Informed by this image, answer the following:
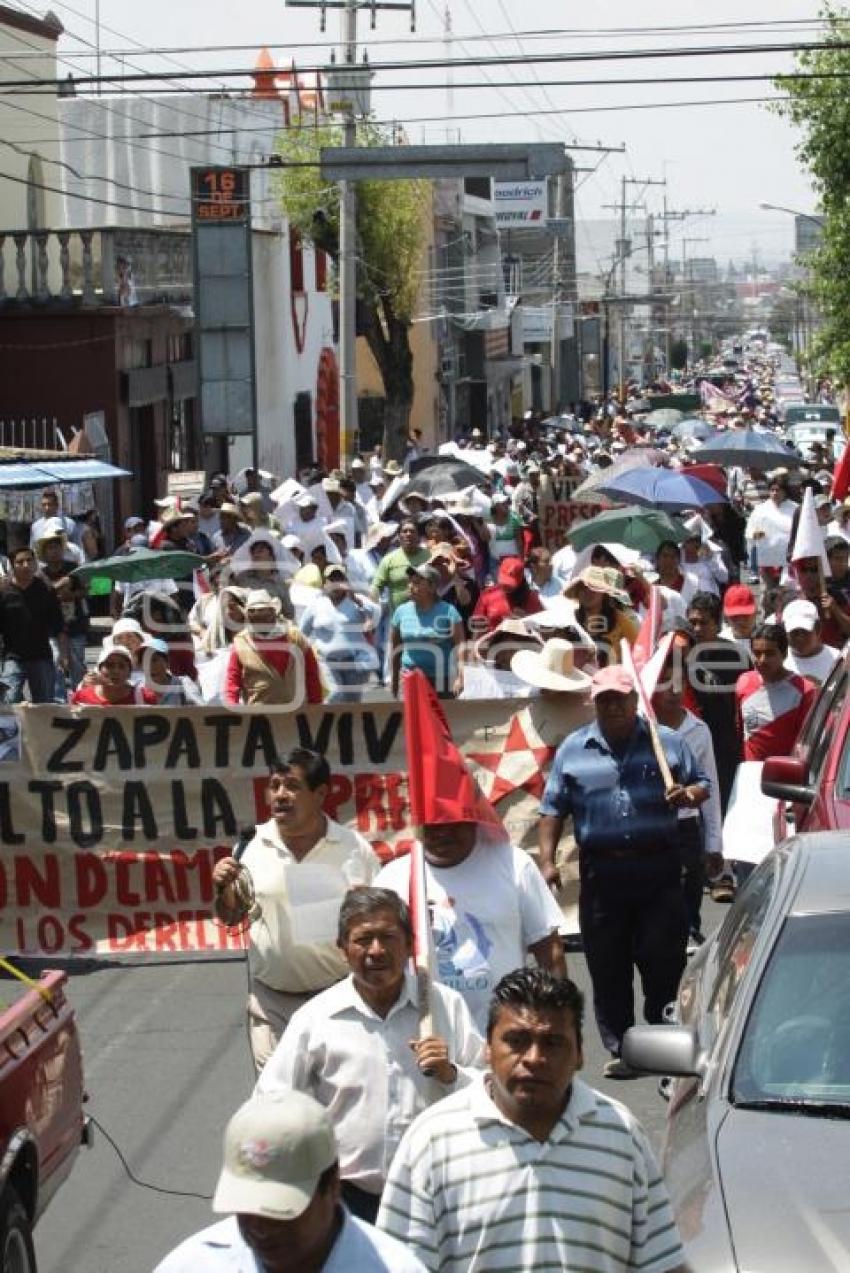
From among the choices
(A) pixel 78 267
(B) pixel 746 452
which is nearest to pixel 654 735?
(B) pixel 746 452

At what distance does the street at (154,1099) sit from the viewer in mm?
7723

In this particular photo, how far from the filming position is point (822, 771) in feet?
30.3

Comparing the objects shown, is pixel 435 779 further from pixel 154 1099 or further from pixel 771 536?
pixel 771 536

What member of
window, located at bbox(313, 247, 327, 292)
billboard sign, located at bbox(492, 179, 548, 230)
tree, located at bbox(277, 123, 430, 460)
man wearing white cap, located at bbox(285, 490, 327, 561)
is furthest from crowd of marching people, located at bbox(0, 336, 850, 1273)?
billboard sign, located at bbox(492, 179, 548, 230)

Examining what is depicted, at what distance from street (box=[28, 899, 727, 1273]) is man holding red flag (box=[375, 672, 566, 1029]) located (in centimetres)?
151

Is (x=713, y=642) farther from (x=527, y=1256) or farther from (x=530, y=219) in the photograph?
(x=530, y=219)

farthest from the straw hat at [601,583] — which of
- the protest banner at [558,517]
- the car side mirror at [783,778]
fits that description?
the protest banner at [558,517]

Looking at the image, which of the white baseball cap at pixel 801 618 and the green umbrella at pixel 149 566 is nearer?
the white baseball cap at pixel 801 618

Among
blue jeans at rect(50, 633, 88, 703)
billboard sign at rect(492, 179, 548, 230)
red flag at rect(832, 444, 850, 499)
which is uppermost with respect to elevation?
billboard sign at rect(492, 179, 548, 230)

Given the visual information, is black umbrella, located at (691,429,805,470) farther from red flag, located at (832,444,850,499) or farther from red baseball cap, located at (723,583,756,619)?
red baseball cap, located at (723,583,756,619)

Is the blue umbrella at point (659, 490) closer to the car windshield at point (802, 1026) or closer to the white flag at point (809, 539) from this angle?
the white flag at point (809, 539)

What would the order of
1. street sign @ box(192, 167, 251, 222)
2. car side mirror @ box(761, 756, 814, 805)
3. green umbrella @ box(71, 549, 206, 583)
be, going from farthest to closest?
1. street sign @ box(192, 167, 251, 222)
2. green umbrella @ box(71, 549, 206, 583)
3. car side mirror @ box(761, 756, 814, 805)

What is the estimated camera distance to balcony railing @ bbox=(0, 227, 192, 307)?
1374 inches

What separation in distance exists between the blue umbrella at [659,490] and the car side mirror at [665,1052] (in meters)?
16.4
